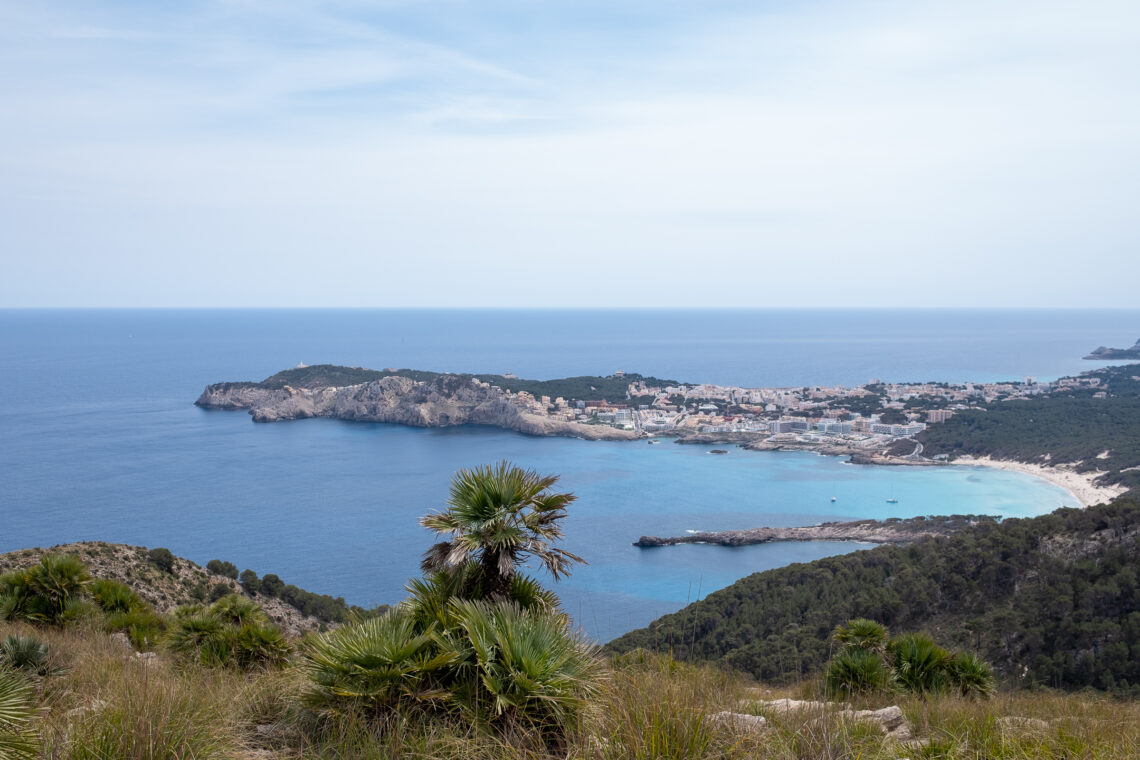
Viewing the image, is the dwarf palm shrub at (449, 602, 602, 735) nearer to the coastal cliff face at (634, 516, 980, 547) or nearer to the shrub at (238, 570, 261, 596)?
the shrub at (238, 570, 261, 596)

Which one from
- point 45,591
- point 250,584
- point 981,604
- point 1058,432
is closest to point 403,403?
point 250,584

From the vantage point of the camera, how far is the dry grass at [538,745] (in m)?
2.89

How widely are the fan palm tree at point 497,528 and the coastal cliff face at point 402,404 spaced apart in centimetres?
6275

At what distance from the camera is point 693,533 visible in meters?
40.3

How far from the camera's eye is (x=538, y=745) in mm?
3270

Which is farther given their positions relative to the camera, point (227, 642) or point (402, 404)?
point (402, 404)

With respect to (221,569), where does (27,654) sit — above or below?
above

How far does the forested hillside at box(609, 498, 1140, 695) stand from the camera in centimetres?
1369

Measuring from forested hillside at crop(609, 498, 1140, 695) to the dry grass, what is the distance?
771cm

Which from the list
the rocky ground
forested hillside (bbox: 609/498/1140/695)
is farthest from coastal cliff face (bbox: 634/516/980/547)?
the rocky ground

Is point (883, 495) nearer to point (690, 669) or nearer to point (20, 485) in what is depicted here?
point (690, 669)

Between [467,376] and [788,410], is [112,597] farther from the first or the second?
[788,410]

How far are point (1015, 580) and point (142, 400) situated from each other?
8261cm

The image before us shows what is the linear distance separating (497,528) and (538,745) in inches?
51.1
